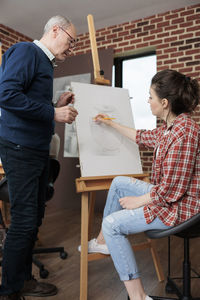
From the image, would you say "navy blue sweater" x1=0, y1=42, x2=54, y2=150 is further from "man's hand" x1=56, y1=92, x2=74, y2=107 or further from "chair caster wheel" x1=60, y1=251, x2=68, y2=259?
"chair caster wheel" x1=60, y1=251, x2=68, y2=259

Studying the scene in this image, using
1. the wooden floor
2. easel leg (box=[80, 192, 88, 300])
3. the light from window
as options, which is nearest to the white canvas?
easel leg (box=[80, 192, 88, 300])

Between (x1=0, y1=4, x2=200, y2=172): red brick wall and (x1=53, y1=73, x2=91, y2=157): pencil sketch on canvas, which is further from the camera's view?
(x1=53, y1=73, x2=91, y2=157): pencil sketch on canvas

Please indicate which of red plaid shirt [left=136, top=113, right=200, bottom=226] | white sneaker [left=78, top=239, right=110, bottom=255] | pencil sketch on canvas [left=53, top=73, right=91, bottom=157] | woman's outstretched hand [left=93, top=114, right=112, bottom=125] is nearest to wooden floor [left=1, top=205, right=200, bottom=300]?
white sneaker [left=78, top=239, right=110, bottom=255]

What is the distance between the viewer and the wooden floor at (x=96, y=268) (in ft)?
5.40

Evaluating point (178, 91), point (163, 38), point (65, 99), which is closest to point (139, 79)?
point (163, 38)

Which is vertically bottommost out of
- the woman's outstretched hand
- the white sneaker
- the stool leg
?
the stool leg

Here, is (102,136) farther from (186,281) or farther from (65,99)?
(186,281)

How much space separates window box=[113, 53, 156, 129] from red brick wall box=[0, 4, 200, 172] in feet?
0.59

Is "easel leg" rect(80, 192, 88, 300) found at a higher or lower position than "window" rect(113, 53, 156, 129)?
lower

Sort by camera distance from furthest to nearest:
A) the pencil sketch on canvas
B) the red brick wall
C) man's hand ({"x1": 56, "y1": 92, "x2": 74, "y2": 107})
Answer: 1. the pencil sketch on canvas
2. the red brick wall
3. man's hand ({"x1": 56, "y1": 92, "x2": 74, "y2": 107})

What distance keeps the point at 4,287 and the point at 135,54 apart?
10.4ft

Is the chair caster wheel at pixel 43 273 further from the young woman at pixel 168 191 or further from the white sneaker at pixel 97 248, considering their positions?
the young woman at pixel 168 191

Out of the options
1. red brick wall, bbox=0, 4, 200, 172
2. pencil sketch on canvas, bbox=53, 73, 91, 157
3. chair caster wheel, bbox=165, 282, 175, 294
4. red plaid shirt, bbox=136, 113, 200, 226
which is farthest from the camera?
pencil sketch on canvas, bbox=53, 73, 91, 157

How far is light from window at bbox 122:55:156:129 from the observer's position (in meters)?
3.54
